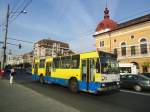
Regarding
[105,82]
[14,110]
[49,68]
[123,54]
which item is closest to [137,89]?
[105,82]

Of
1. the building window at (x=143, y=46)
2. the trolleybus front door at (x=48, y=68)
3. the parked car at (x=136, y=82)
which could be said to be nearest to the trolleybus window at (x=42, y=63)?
the trolleybus front door at (x=48, y=68)

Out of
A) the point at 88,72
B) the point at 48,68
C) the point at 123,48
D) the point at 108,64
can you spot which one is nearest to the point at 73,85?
the point at 88,72

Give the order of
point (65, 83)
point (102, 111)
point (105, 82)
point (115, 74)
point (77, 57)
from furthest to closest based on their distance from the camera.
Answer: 1. point (65, 83)
2. point (77, 57)
3. point (115, 74)
4. point (105, 82)
5. point (102, 111)

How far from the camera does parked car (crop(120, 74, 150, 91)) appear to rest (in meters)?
15.4

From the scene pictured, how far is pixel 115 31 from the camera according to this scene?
51.1 meters

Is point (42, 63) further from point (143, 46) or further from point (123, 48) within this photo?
point (123, 48)

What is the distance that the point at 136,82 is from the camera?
16016 millimetres

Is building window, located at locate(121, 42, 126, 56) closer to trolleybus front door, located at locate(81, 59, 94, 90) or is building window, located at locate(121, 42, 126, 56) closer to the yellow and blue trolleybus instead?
the yellow and blue trolleybus

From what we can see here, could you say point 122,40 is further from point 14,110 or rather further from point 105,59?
point 14,110

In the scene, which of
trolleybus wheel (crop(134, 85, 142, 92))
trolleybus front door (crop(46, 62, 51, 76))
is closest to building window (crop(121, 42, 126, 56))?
trolleybus front door (crop(46, 62, 51, 76))

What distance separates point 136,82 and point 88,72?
541cm

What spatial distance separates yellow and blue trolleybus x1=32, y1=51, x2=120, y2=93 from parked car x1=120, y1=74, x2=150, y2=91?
3.34 meters

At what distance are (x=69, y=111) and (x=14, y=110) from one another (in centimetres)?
226

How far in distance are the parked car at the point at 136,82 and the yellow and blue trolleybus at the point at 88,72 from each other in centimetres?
334
